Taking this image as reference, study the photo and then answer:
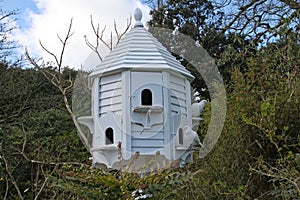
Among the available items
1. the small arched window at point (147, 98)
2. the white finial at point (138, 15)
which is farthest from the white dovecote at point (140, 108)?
the white finial at point (138, 15)

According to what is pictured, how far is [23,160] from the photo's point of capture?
5.73 meters

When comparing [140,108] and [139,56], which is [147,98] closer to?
[140,108]

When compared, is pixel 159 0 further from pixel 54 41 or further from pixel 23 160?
pixel 23 160

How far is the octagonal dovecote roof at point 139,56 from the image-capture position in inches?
116

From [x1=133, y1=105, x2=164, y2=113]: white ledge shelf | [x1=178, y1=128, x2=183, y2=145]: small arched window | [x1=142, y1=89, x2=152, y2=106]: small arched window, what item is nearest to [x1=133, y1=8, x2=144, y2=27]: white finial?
[x1=142, y1=89, x2=152, y2=106]: small arched window

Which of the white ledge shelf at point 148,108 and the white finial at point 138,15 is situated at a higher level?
the white finial at point 138,15

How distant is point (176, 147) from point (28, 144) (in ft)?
12.0

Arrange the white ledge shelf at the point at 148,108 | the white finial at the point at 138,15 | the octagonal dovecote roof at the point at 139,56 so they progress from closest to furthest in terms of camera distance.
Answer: the white ledge shelf at the point at 148,108
the octagonal dovecote roof at the point at 139,56
the white finial at the point at 138,15

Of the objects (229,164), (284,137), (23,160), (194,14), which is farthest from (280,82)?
(194,14)

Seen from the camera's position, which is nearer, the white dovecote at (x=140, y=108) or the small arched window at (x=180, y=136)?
the white dovecote at (x=140, y=108)

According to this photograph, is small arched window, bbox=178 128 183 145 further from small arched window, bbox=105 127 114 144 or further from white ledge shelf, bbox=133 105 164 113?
small arched window, bbox=105 127 114 144

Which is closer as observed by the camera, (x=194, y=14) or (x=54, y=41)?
(x=54, y=41)

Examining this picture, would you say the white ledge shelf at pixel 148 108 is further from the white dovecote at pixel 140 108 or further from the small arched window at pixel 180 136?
the small arched window at pixel 180 136

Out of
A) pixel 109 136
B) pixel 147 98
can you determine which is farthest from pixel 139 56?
pixel 109 136
